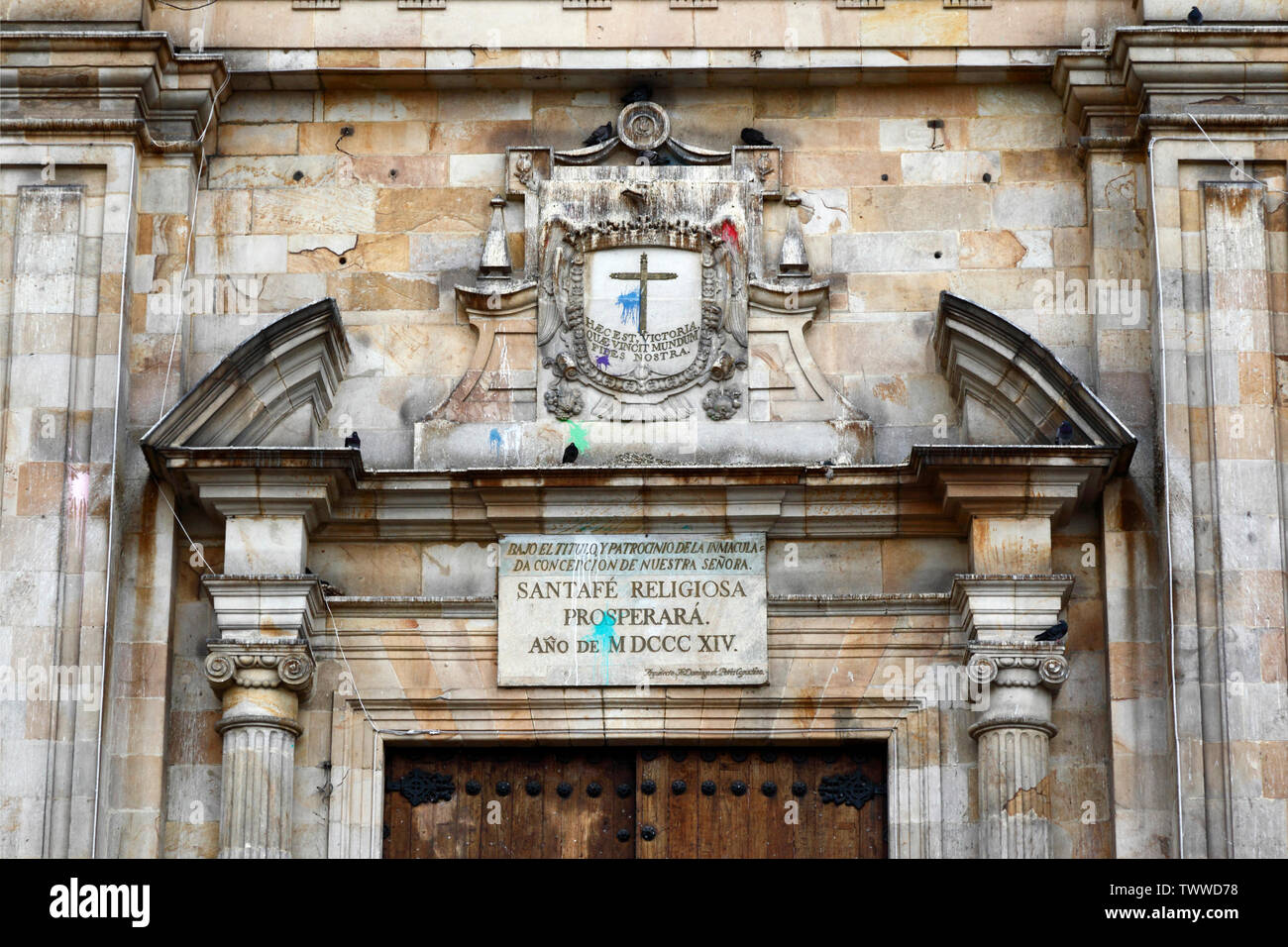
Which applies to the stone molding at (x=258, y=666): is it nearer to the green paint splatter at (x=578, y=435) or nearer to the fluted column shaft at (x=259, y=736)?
the fluted column shaft at (x=259, y=736)

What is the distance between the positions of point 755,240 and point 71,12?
13.4 ft

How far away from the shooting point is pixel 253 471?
1584cm

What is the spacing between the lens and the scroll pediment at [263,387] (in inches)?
629

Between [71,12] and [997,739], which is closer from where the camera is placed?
[997,739]

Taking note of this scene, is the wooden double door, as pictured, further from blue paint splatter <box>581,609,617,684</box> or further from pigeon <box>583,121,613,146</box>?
pigeon <box>583,121,613,146</box>

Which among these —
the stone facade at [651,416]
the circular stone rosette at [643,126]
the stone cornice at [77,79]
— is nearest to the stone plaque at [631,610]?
the stone facade at [651,416]

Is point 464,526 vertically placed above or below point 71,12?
below

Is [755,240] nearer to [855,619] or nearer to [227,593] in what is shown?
[855,619]

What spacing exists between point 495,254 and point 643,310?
0.89 metres

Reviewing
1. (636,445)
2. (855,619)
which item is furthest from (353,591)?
(855,619)

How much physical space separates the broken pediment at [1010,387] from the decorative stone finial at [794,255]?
831mm

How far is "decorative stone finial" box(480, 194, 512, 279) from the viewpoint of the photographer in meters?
16.6

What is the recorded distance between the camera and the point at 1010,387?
1614 centimetres

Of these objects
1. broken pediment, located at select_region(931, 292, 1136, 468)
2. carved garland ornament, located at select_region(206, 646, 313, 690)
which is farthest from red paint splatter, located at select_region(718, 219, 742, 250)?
carved garland ornament, located at select_region(206, 646, 313, 690)
